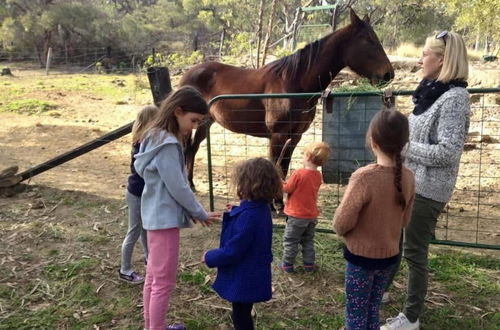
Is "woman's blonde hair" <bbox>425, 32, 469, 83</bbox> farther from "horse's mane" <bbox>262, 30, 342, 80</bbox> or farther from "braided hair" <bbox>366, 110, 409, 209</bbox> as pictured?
"horse's mane" <bbox>262, 30, 342, 80</bbox>

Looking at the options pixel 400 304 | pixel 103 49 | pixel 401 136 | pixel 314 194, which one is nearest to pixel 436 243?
pixel 400 304

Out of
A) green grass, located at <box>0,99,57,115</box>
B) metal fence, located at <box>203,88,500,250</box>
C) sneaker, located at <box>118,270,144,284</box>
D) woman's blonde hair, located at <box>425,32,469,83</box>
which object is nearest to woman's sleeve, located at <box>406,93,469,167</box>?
woman's blonde hair, located at <box>425,32,469,83</box>

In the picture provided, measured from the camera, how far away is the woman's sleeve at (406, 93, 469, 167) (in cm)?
241

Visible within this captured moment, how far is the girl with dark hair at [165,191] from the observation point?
246 cm

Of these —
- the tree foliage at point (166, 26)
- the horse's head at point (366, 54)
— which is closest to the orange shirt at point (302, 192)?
the horse's head at point (366, 54)

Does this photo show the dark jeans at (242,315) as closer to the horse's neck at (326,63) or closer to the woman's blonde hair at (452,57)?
the woman's blonde hair at (452,57)

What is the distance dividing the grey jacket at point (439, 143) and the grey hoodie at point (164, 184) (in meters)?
1.27

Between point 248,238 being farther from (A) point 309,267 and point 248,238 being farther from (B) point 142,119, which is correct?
(A) point 309,267

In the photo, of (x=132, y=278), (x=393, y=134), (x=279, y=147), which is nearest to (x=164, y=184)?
(x=393, y=134)

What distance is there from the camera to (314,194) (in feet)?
11.3

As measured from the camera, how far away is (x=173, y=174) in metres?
2.46

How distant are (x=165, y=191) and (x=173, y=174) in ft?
0.45

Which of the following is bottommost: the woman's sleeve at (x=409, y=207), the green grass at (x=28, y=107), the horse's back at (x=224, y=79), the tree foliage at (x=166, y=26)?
the woman's sleeve at (x=409, y=207)

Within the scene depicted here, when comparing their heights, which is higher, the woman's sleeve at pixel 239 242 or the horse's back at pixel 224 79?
the horse's back at pixel 224 79
